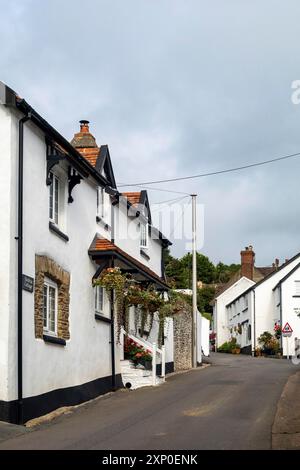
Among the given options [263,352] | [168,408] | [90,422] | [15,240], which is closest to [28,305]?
[15,240]

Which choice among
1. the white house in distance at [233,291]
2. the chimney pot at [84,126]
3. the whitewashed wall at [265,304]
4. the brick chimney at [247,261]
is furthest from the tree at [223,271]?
the chimney pot at [84,126]

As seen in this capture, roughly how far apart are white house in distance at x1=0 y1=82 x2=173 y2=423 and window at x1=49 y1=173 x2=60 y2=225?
0.08 feet

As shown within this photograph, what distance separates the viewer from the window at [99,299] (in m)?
20.7

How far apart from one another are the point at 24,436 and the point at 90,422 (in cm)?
209

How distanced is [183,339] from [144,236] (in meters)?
8.50

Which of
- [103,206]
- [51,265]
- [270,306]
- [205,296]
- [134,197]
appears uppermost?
[134,197]

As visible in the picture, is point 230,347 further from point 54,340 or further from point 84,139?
point 54,340

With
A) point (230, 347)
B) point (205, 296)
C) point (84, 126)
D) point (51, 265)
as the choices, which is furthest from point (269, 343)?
point (51, 265)

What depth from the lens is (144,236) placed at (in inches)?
1119

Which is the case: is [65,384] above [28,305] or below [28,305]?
below

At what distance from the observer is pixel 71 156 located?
17469 mm

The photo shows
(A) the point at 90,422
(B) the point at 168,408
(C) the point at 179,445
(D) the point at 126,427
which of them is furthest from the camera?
(B) the point at 168,408
